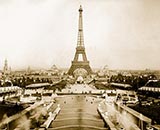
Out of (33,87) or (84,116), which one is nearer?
(84,116)

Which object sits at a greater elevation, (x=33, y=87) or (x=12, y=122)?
(x=33, y=87)

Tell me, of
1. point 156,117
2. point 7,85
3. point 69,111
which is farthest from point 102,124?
point 7,85

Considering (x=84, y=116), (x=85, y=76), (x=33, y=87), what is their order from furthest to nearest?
1. (x=85, y=76)
2. (x=33, y=87)
3. (x=84, y=116)

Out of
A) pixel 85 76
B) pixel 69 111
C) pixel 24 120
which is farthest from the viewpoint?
pixel 85 76

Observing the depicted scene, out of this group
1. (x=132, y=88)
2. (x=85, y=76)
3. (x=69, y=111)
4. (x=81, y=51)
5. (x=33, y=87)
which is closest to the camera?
(x=69, y=111)

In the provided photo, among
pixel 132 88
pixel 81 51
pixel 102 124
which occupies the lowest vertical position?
pixel 102 124

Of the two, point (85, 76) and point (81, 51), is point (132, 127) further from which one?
point (85, 76)

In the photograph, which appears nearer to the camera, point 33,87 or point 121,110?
point 121,110

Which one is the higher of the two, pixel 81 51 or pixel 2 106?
pixel 81 51

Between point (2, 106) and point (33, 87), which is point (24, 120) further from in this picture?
point (33, 87)

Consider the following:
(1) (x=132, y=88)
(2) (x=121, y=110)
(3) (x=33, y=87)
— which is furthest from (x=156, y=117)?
(3) (x=33, y=87)
